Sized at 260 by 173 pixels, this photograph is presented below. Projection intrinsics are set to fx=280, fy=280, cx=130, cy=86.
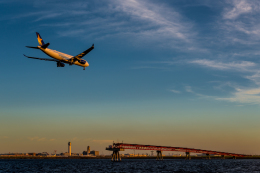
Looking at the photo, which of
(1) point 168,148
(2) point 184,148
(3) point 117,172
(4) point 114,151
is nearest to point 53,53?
(3) point 117,172

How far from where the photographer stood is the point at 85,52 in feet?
229

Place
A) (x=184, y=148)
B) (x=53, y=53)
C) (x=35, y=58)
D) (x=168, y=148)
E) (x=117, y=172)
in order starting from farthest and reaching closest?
(x=184, y=148) < (x=168, y=148) < (x=117, y=172) < (x=53, y=53) < (x=35, y=58)

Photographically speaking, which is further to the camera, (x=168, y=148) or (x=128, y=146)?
(x=168, y=148)

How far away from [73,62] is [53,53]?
6054 mm

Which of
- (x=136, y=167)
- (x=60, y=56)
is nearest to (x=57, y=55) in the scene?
(x=60, y=56)

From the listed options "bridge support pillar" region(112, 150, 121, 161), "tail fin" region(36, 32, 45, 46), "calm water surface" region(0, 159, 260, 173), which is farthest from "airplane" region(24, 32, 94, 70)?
"bridge support pillar" region(112, 150, 121, 161)

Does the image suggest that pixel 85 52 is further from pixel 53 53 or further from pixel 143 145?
pixel 143 145

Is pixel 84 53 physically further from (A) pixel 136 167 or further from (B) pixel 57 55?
(A) pixel 136 167

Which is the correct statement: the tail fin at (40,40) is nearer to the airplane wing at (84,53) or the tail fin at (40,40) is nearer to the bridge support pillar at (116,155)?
the airplane wing at (84,53)

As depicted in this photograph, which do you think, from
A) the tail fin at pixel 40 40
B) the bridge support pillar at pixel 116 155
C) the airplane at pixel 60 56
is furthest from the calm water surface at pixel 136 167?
the tail fin at pixel 40 40

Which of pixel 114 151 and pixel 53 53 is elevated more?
pixel 53 53

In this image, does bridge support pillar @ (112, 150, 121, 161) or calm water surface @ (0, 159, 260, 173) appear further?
bridge support pillar @ (112, 150, 121, 161)

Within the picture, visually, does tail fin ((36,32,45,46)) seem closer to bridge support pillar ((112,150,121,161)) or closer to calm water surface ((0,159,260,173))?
calm water surface ((0,159,260,173))

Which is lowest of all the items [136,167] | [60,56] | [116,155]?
[136,167]
